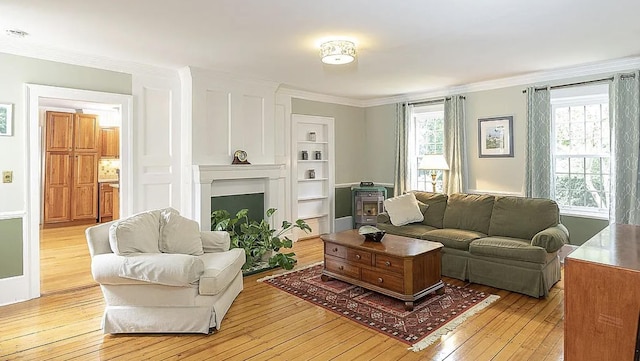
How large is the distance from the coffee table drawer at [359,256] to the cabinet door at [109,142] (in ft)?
20.1

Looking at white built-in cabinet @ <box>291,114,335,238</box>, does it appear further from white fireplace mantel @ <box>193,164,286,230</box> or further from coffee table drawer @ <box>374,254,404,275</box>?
coffee table drawer @ <box>374,254,404,275</box>

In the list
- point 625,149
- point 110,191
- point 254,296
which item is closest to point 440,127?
point 625,149

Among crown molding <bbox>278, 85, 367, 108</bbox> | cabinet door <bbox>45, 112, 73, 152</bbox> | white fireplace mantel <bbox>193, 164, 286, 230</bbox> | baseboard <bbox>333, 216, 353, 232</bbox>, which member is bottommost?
baseboard <bbox>333, 216, 353, 232</bbox>

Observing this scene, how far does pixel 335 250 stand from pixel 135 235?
1967mm

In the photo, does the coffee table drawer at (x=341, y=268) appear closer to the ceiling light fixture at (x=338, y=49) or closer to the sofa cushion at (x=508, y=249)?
the sofa cushion at (x=508, y=249)

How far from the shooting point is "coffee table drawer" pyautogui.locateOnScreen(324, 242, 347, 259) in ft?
13.0

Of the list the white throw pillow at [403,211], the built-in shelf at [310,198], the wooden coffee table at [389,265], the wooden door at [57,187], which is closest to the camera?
the wooden coffee table at [389,265]

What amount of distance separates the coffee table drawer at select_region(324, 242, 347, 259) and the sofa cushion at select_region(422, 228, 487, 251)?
113 centimetres

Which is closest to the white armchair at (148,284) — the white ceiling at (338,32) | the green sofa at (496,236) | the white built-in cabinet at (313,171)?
the white ceiling at (338,32)

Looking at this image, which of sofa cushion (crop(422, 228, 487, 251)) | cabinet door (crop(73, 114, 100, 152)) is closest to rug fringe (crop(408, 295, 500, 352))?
sofa cushion (crop(422, 228, 487, 251))

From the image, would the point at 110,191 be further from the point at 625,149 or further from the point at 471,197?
the point at 625,149

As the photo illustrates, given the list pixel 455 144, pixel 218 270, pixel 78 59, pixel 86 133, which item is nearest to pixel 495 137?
pixel 455 144

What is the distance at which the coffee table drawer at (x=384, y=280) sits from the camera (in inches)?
136

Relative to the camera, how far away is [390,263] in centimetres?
351
